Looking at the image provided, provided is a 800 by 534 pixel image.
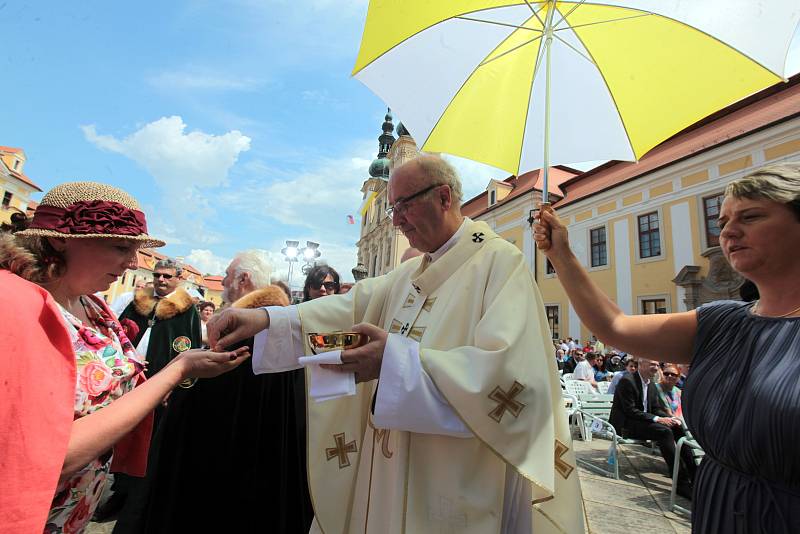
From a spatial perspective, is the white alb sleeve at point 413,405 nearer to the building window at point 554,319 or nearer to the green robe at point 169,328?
the green robe at point 169,328

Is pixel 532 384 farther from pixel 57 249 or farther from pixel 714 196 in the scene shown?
pixel 714 196

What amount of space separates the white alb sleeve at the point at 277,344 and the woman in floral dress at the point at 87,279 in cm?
27

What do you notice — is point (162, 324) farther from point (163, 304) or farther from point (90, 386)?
point (90, 386)

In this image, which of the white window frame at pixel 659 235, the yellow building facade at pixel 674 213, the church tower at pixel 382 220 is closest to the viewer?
the yellow building facade at pixel 674 213

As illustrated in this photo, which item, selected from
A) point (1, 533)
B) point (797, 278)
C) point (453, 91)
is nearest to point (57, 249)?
point (1, 533)

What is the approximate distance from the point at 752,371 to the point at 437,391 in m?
0.96

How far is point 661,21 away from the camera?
5.83 ft

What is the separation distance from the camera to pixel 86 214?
130 cm

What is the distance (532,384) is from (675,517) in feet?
12.3

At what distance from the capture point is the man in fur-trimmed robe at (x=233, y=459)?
2.12m

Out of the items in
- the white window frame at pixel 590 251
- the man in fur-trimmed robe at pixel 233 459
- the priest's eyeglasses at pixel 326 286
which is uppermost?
the white window frame at pixel 590 251

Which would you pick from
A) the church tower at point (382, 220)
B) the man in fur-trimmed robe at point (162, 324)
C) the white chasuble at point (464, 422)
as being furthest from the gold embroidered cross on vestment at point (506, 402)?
the church tower at point (382, 220)

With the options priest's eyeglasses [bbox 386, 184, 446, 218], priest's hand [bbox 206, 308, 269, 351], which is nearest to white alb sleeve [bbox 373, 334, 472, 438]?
priest's hand [bbox 206, 308, 269, 351]

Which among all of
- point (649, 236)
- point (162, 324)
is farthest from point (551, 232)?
point (649, 236)
